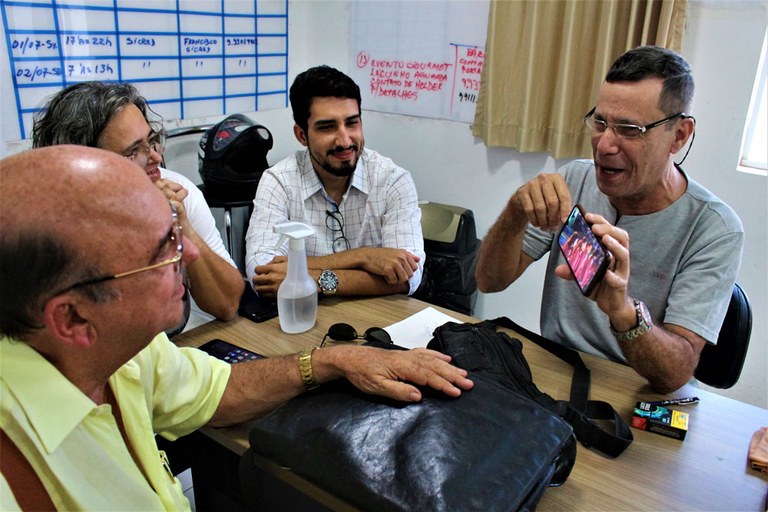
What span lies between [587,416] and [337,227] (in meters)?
1.30

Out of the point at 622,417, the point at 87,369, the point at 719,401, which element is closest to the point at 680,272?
the point at 719,401

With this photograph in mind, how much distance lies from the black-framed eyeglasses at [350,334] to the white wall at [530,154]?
1.49m

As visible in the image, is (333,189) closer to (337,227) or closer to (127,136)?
(337,227)

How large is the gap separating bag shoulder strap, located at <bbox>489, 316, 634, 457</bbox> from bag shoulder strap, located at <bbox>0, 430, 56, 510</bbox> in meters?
0.88

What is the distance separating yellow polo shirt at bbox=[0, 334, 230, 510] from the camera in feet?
2.48

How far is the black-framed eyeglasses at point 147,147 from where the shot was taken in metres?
1.56

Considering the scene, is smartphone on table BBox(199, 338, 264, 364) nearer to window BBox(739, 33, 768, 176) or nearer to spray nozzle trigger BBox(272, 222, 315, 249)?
spray nozzle trigger BBox(272, 222, 315, 249)

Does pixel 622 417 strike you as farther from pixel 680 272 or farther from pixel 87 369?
pixel 87 369

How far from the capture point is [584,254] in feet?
3.96

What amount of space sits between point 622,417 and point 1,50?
7.25 ft

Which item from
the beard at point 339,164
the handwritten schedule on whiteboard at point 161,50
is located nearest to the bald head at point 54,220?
the beard at point 339,164

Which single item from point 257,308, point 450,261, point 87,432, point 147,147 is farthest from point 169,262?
point 450,261

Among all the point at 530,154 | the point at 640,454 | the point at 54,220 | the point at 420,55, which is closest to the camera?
the point at 54,220

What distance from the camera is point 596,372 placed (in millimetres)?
1328
